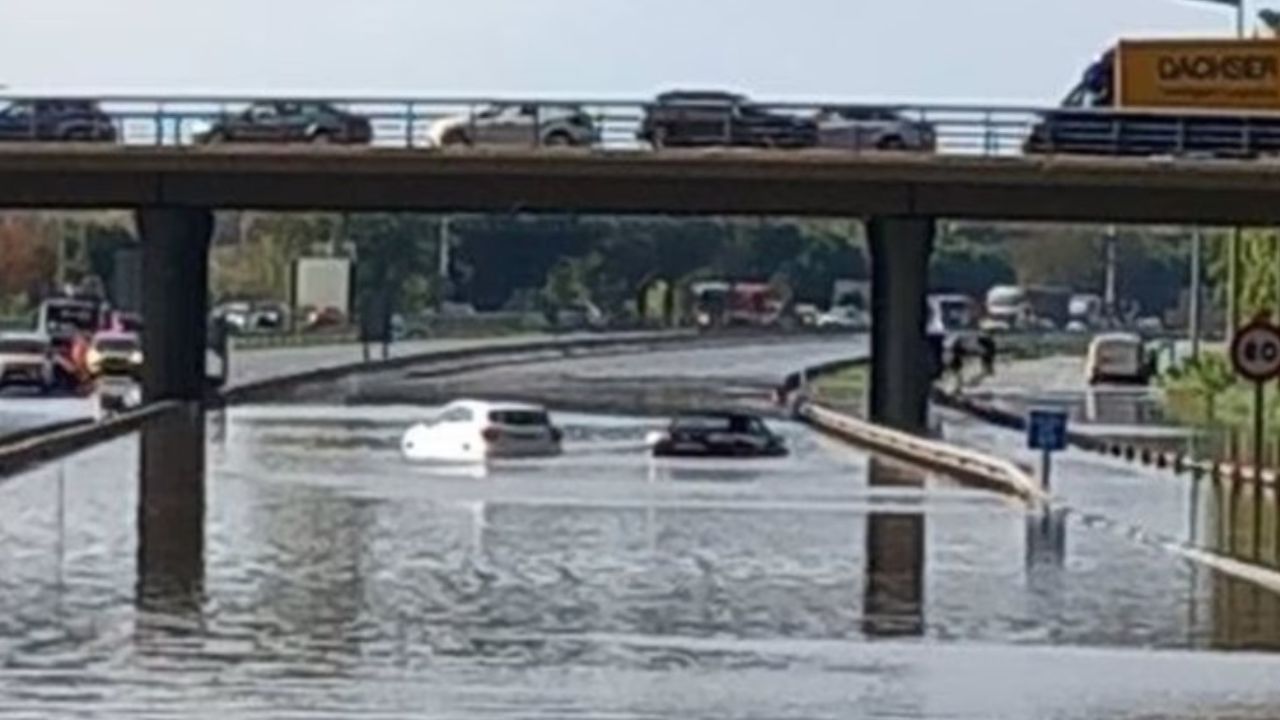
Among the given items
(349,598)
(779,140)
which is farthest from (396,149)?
(349,598)

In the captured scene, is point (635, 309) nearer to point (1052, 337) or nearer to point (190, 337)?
point (1052, 337)

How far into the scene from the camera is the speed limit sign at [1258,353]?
4194cm

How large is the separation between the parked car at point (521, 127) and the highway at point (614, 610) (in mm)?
20354

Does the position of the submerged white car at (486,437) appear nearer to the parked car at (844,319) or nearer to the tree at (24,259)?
the tree at (24,259)

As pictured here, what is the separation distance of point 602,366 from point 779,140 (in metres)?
51.0

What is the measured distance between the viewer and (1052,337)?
16875 cm

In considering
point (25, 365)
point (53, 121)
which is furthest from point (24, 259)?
point (53, 121)

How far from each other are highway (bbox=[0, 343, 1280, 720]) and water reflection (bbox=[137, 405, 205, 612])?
275 mm

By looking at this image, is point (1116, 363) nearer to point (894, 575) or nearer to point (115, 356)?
point (115, 356)

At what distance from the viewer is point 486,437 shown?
64.8 metres

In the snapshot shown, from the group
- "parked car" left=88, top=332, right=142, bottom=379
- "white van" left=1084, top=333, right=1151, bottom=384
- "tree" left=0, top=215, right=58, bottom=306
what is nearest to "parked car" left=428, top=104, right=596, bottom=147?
"parked car" left=88, top=332, right=142, bottom=379

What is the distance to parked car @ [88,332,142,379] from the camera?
310 ft

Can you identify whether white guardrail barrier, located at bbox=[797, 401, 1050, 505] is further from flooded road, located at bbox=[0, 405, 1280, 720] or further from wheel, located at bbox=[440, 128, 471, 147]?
wheel, located at bbox=[440, 128, 471, 147]

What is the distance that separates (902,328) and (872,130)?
9136mm
